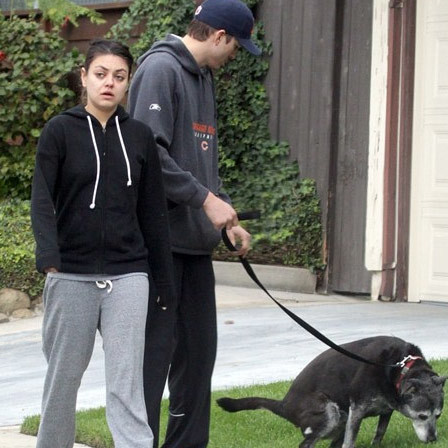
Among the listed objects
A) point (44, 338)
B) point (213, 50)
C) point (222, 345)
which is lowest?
point (222, 345)

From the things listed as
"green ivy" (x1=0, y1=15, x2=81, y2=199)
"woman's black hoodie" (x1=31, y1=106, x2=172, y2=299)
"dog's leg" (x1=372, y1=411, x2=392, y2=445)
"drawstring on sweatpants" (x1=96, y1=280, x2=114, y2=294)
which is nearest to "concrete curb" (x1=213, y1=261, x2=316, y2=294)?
"green ivy" (x1=0, y1=15, x2=81, y2=199)

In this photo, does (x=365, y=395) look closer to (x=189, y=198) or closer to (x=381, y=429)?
(x=381, y=429)

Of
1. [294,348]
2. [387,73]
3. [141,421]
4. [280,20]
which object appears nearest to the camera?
[141,421]

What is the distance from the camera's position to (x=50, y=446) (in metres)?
4.45

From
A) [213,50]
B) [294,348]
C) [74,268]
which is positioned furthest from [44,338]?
[294,348]

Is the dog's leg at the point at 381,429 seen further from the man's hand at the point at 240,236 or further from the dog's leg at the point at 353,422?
the man's hand at the point at 240,236

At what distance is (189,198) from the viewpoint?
470 centimetres

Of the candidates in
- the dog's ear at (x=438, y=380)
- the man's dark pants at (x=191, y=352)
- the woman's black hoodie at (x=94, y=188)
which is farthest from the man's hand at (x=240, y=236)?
the dog's ear at (x=438, y=380)

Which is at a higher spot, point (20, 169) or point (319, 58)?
point (319, 58)

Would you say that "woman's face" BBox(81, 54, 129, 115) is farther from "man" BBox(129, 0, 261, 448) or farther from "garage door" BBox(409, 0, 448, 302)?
"garage door" BBox(409, 0, 448, 302)

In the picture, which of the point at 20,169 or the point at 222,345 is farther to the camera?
the point at 20,169

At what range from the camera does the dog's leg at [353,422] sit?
5.41 metres

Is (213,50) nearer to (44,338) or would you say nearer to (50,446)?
(44,338)

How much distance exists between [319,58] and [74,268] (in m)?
6.71
